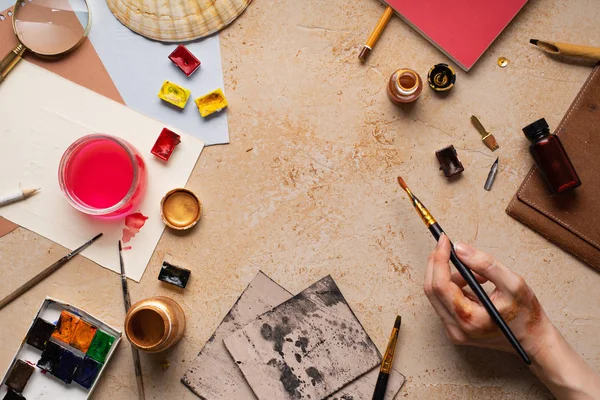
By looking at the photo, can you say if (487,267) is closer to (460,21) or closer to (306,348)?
(306,348)

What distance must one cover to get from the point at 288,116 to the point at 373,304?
40cm

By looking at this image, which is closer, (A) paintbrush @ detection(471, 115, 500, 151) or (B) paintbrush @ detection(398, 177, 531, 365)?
(B) paintbrush @ detection(398, 177, 531, 365)

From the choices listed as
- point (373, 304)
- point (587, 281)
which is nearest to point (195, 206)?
point (373, 304)

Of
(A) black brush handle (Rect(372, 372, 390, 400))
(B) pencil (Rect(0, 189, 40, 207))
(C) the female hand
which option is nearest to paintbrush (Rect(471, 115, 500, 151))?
(C) the female hand

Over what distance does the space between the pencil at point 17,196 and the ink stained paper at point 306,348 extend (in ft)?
1.55

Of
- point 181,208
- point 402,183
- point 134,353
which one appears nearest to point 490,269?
point 402,183

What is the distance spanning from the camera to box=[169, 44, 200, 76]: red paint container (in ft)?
3.33

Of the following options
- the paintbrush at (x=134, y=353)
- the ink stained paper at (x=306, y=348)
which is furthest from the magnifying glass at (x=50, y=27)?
the ink stained paper at (x=306, y=348)

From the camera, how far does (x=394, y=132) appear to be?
3.35 feet

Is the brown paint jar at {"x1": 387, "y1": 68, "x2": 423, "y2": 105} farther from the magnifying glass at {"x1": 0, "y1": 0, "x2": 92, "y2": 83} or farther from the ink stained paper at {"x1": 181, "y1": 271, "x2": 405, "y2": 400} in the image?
the magnifying glass at {"x1": 0, "y1": 0, "x2": 92, "y2": 83}

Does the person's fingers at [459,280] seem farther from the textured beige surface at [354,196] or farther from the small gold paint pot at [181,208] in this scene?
the small gold paint pot at [181,208]

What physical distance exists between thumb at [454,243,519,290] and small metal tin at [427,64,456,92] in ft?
1.04

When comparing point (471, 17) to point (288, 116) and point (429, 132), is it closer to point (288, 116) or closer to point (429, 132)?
point (429, 132)

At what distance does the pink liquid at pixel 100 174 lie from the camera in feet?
3.27
